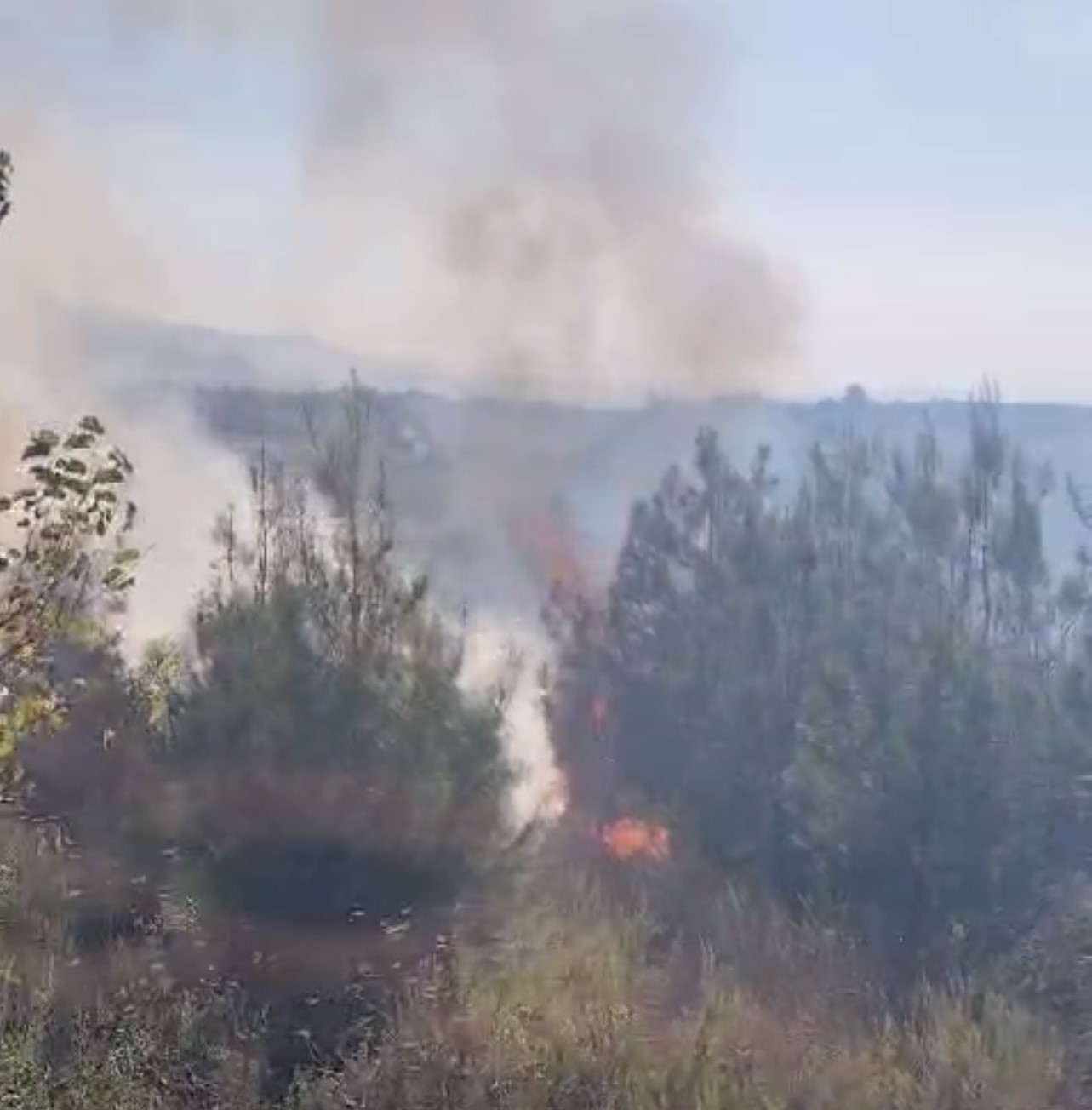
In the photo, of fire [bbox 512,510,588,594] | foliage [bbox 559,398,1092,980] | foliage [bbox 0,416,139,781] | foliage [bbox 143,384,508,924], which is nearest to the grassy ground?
foliage [bbox 143,384,508,924]

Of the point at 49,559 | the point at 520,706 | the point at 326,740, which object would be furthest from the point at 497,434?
the point at 49,559

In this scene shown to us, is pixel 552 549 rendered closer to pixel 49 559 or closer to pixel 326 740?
pixel 326 740

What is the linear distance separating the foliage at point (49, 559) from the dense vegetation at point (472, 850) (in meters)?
0.01

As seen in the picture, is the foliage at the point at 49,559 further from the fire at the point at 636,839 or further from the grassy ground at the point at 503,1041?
the fire at the point at 636,839

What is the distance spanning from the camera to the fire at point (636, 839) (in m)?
5.59

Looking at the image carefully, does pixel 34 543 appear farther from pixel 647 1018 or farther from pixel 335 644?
pixel 647 1018

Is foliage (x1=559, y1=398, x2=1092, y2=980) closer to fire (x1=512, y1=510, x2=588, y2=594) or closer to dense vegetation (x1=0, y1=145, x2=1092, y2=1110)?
dense vegetation (x1=0, y1=145, x2=1092, y2=1110)

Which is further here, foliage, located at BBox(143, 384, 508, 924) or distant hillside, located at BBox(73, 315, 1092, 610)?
distant hillside, located at BBox(73, 315, 1092, 610)

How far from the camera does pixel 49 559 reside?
9.02ft

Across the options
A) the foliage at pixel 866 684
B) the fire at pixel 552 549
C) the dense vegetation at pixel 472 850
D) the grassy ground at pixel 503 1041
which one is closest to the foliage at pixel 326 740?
the dense vegetation at pixel 472 850

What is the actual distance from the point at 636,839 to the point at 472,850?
1.56m

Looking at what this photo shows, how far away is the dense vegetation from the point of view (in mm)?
3955

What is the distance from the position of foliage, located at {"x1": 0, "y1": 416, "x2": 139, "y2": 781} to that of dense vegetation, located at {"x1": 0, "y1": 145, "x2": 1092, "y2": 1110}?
1 centimetres

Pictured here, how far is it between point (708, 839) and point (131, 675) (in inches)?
89.4
